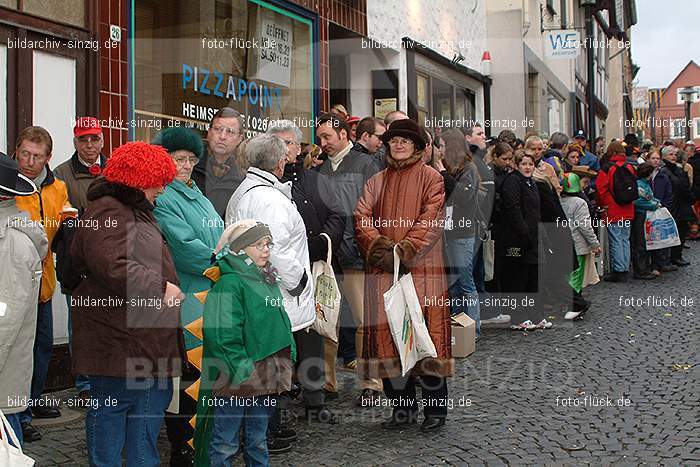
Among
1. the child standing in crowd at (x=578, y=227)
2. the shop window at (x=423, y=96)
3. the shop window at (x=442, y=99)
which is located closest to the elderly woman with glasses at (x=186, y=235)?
the child standing in crowd at (x=578, y=227)

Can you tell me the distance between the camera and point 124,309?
412 centimetres

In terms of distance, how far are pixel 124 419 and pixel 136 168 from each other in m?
1.20

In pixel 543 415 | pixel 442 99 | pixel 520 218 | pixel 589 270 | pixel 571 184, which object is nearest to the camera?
pixel 543 415

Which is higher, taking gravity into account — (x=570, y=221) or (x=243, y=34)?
(x=243, y=34)

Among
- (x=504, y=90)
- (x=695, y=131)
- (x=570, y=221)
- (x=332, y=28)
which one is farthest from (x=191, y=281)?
(x=695, y=131)

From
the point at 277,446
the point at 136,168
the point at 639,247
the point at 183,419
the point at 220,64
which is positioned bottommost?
the point at 277,446

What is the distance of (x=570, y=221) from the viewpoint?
34.1ft

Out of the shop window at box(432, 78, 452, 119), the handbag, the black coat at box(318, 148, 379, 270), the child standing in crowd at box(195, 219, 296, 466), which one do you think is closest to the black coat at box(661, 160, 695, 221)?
the shop window at box(432, 78, 452, 119)

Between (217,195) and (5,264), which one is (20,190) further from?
(217,195)

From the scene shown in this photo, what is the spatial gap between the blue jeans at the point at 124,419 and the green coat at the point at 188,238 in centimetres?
60

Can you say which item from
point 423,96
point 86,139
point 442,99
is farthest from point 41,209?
point 442,99

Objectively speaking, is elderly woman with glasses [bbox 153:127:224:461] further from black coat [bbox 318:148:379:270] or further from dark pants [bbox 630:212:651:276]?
dark pants [bbox 630:212:651:276]

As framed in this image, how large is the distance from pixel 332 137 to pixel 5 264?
302 cm

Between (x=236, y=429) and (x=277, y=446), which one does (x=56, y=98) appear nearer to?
(x=277, y=446)
